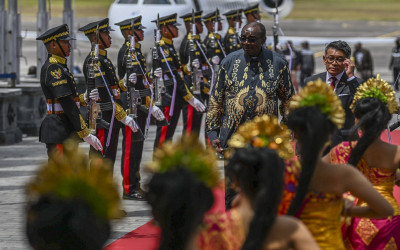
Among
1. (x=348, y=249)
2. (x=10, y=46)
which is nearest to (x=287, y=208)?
(x=348, y=249)

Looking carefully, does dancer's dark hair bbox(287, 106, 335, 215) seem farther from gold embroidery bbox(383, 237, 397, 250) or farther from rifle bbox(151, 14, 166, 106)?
rifle bbox(151, 14, 166, 106)

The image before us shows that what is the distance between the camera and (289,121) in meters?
4.45

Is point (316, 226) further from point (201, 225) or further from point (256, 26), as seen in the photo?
point (256, 26)

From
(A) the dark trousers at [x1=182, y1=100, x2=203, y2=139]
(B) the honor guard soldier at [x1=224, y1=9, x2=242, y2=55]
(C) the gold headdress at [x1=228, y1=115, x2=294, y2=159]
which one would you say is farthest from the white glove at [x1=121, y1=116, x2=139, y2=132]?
(B) the honor guard soldier at [x1=224, y1=9, x2=242, y2=55]

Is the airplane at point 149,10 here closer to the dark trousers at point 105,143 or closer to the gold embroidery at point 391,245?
the dark trousers at point 105,143

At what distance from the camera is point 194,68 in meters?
14.0

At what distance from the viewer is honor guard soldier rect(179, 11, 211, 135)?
528 inches

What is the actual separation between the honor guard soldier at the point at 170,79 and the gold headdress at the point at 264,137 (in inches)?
307

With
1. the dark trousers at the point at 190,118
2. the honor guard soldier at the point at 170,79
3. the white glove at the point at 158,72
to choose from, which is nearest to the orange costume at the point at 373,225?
the white glove at the point at 158,72

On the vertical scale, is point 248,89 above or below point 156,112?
above

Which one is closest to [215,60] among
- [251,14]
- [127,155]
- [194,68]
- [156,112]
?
[194,68]

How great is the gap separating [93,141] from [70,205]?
5753mm

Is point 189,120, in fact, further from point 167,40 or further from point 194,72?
point 167,40

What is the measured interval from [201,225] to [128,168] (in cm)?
732
